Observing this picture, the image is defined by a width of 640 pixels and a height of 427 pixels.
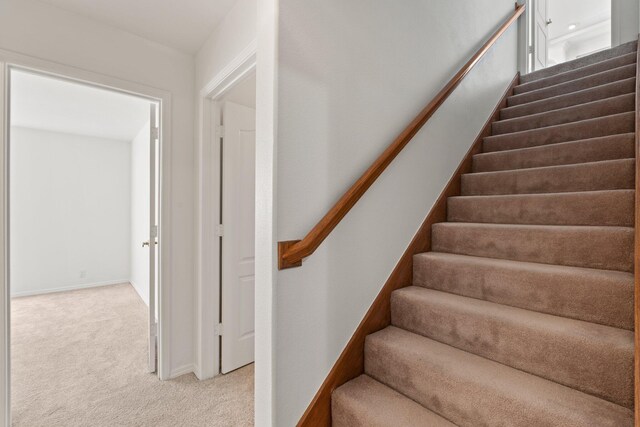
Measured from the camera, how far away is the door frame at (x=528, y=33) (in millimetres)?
3131

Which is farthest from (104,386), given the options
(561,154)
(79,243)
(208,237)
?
(79,243)

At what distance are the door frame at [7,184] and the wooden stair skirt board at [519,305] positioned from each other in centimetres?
146

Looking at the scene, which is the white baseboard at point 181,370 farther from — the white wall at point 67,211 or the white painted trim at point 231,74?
the white wall at point 67,211

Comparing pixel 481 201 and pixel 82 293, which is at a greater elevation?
pixel 481 201

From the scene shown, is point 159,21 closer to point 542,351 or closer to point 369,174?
point 369,174

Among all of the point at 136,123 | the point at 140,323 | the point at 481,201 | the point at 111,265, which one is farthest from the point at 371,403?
the point at 111,265

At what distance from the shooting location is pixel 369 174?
144 centimetres

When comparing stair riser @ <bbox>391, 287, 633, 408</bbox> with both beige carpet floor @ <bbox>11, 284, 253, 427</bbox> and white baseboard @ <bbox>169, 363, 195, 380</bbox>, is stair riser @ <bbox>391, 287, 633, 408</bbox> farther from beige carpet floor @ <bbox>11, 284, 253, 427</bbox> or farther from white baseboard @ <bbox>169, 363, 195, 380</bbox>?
white baseboard @ <bbox>169, 363, 195, 380</bbox>

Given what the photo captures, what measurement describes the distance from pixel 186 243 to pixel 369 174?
1.62 meters

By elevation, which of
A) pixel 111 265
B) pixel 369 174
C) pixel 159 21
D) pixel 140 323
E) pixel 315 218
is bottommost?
pixel 140 323

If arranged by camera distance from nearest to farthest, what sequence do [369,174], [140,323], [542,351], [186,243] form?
1. [542,351]
2. [369,174]
3. [186,243]
4. [140,323]

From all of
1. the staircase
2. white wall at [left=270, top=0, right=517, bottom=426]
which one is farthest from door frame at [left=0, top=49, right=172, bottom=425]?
the staircase

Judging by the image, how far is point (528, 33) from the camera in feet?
11.6

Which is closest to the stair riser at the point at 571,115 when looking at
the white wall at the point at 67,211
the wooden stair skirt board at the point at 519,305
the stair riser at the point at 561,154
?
the wooden stair skirt board at the point at 519,305
